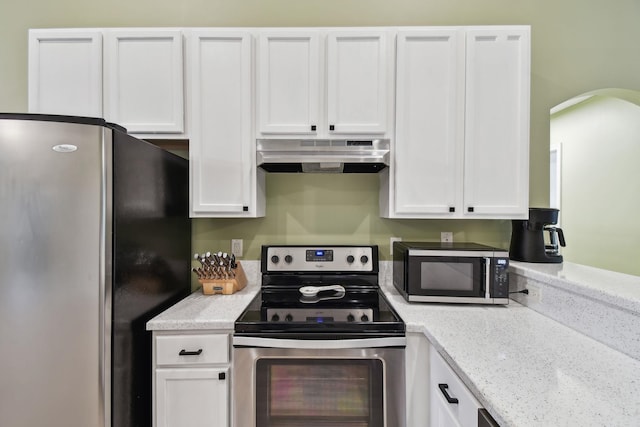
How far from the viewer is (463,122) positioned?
67.4 inches

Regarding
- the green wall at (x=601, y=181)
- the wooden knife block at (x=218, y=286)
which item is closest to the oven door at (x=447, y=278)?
the wooden knife block at (x=218, y=286)

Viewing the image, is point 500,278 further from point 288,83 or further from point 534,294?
point 288,83

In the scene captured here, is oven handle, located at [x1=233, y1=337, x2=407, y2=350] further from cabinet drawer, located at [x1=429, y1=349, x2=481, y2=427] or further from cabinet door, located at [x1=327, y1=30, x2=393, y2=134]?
cabinet door, located at [x1=327, y1=30, x2=393, y2=134]

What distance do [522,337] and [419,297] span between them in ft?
1.63

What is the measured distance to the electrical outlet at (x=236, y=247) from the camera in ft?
6.86

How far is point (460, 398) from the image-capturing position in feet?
3.35

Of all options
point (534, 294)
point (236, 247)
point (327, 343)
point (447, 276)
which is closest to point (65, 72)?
point (236, 247)

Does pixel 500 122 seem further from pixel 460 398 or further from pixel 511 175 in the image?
pixel 460 398

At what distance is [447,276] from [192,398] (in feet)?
4.66

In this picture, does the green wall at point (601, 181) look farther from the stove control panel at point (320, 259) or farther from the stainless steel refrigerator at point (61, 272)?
the stainless steel refrigerator at point (61, 272)

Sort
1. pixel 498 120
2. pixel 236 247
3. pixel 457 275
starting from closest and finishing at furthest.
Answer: pixel 457 275 → pixel 498 120 → pixel 236 247

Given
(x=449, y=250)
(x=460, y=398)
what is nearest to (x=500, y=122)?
(x=449, y=250)

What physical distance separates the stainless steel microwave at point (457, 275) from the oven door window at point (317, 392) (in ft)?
1.63

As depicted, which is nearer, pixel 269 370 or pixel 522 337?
pixel 522 337
